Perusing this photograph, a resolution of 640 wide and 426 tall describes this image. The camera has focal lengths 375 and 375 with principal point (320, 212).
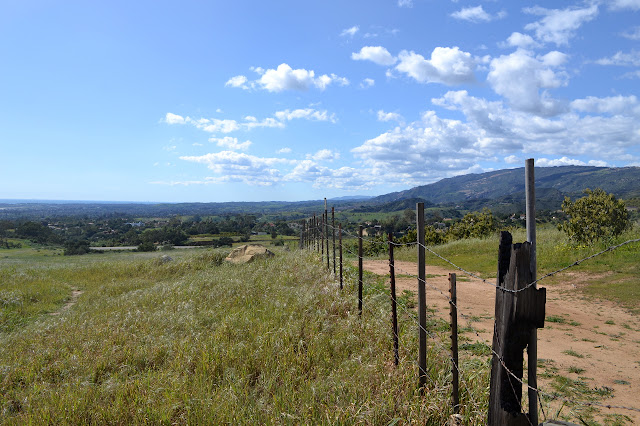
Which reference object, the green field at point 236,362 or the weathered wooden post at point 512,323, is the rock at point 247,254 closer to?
the green field at point 236,362

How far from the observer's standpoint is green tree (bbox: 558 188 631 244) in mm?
16531

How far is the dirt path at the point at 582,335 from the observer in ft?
17.5

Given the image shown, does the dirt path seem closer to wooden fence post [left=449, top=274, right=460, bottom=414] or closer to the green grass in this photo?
wooden fence post [left=449, top=274, right=460, bottom=414]

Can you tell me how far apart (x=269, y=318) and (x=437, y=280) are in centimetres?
794

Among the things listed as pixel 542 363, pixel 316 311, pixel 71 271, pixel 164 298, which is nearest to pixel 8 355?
pixel 164 298

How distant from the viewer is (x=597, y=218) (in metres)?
16.6

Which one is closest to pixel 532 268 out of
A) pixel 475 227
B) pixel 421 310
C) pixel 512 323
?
pixel 512 323

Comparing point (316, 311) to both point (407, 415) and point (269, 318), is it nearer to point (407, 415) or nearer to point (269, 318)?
point (269, 318)

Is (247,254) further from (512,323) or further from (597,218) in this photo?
(512,323)

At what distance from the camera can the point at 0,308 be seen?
464 inches

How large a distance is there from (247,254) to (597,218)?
1643 cm

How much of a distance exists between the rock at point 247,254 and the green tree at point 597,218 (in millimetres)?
14860

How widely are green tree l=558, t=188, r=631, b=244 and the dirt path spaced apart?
19.9 feet

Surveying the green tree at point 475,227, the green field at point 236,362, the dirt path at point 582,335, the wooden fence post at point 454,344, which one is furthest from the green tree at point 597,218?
the wooden fence post at point 454,344
